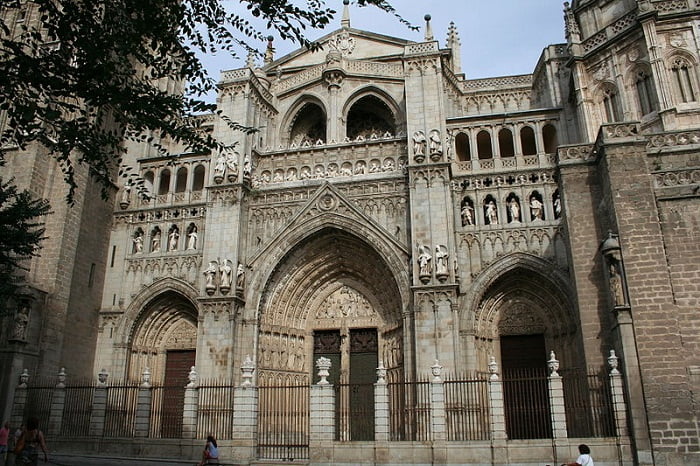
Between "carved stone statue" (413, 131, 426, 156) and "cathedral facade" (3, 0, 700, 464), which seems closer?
"cathedral facade" (3, 0, 700, 464)

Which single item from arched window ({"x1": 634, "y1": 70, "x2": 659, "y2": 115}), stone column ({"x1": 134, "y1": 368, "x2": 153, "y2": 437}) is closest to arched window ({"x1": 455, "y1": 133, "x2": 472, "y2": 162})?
arched window ({"x1": 634, "y1": 70, "x2": 659, "y2": 115})

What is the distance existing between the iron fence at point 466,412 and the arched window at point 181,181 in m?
14.1

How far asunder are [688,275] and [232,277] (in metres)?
13.9

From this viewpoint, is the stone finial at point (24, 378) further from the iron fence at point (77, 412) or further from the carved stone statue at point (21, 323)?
the iron fence at point (77, 412)

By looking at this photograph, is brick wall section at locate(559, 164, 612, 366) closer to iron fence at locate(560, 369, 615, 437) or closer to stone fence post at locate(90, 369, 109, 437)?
iron fence at locate(560, 369, 615, 437)

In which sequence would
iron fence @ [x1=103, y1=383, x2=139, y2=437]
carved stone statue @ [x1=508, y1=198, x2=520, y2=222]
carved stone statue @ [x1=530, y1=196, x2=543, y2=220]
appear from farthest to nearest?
carved stone statue @ [x1=508, y1=198, x2=520, y2=222]
carved stone statue @ [x1=530, y1=196, x2=543, y2=220]
iron fence @ [x1=103, y1=383, x2=139, y2=437]

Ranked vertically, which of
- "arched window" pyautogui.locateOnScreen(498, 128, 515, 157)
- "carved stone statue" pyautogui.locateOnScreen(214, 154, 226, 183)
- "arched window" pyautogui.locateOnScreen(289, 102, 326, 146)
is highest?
"arched window" pyautogui.locateOnScreen(289, 102, 326, 146)

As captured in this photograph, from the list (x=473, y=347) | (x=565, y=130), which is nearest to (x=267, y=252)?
(x=473, y=347)

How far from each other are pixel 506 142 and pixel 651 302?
10.5m

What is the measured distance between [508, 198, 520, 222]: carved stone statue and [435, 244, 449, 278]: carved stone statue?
283cm

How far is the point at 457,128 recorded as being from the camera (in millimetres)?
22297

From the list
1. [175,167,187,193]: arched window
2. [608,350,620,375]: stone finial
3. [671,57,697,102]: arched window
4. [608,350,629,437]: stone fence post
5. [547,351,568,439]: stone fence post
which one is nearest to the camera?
[547,351,568,439]: stone fence post

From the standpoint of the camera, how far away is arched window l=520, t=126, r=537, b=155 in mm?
22344

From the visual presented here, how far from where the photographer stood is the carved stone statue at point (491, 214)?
66.5 ft
